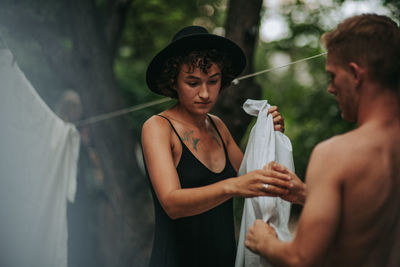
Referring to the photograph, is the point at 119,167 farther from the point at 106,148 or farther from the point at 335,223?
the point at 335,223

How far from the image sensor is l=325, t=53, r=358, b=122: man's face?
54.3 inches

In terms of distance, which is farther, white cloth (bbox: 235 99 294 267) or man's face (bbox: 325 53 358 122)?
white cloth (bbox: 235 99 294 267)

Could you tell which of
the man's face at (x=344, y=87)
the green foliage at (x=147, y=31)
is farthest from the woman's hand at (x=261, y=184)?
the green foliage at (x=147, y=31)

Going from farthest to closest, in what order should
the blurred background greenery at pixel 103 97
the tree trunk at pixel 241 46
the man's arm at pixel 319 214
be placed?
1. the blurred background greenery at pixel 103 97
2. the tree trunk at pixel 241 46
3. the man's arm at pixel 319 214

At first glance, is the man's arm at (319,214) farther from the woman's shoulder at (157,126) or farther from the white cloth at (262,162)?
the woman's shoulder at (157,126)

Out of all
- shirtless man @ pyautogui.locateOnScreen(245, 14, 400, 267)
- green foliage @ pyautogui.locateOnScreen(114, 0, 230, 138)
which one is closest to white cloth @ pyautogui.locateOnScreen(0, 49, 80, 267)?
shirtless man @ pyautogui.locateOnScreen(245, 14, 400, 267)

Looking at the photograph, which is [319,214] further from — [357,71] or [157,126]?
[157,126]

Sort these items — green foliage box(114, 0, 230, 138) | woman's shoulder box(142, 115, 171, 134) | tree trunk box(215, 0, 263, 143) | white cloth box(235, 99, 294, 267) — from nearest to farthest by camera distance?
white cloth box(235, 99, 294, 267) < woman's shoulder box(142, 115, 171, 134) < tree trunk box(215, 0, 263, 143) < green foliage box(114, 0, 230, 138)

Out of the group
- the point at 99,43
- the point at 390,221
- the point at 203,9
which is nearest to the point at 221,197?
the point at 390,221

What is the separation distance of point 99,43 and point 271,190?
3620mm

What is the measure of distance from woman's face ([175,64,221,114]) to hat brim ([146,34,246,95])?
0.10 metres

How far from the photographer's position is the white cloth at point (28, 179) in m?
2.73

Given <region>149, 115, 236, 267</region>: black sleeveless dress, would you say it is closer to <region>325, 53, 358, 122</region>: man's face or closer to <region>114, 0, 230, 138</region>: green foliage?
<region>325, 53, 358, 122</region>: man's face

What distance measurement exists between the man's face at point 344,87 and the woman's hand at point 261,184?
35 cm
